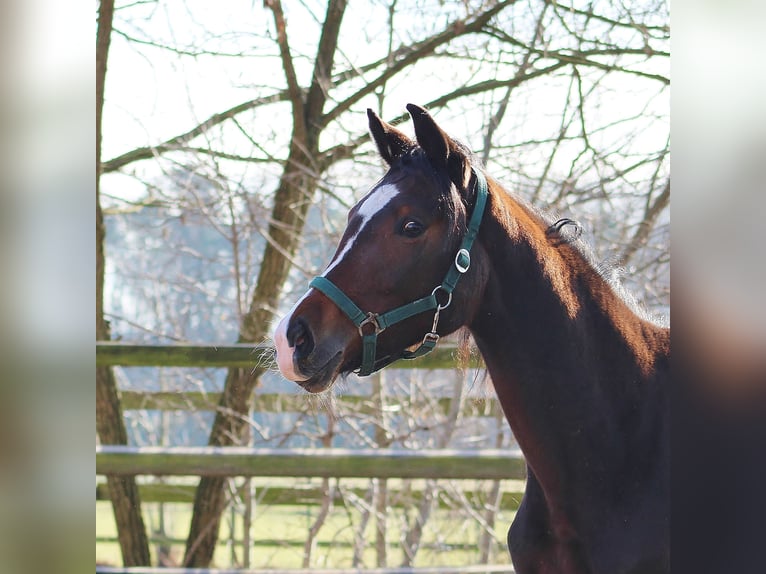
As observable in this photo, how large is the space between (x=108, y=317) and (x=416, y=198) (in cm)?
387

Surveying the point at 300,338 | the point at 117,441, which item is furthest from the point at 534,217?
the point at 117,441

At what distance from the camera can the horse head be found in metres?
1.65

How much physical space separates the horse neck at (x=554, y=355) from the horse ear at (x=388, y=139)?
0.25m

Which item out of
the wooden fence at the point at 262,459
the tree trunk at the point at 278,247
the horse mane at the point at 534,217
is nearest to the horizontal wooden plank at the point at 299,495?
the tree trunk at the point at 278,247

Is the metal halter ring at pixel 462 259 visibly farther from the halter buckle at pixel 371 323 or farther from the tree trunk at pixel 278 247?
the tree trunk at pixel 278 247

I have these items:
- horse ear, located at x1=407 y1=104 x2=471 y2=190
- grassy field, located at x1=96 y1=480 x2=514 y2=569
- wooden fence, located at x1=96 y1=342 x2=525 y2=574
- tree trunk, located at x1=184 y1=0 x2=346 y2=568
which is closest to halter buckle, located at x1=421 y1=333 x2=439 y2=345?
horse ear, located at x1=407 y1=104 x2=471 y2=190

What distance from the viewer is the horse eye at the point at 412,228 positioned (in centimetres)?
171

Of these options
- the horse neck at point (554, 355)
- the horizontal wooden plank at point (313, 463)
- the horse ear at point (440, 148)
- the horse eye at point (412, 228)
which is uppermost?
the horse ear at point (440, 148)

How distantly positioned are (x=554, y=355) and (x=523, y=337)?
8 cm

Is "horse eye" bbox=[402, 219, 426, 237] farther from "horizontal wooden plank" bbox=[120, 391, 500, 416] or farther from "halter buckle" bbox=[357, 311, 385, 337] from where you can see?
"horizontal wooden plank" bbox=[120, 391, 500, 416]

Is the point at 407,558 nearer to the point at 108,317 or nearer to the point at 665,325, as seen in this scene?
the point at 108,317

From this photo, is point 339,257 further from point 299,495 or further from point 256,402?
point 299,495

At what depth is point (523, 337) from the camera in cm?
176
